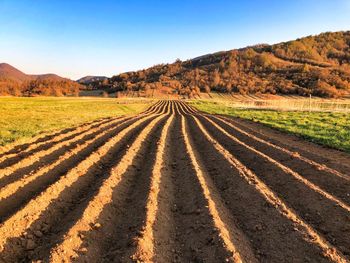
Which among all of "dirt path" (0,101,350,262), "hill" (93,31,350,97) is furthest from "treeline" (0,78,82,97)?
"dirt path" (0,101,350,262)

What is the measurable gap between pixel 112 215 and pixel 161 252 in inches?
79.0

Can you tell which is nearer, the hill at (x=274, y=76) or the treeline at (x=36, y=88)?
the hill at (x=274, y=76)

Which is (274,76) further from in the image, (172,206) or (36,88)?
(172,206)

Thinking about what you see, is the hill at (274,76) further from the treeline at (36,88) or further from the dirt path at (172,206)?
the dirt path at (172,206)

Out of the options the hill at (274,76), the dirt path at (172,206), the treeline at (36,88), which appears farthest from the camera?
the treeline at (36,88)

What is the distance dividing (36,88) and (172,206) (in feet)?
414

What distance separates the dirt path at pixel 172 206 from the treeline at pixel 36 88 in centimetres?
10214

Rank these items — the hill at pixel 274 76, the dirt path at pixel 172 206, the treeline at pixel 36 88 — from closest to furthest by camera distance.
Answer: the dirt path at pixel 172 206 < the hill at pixel 274 76 < the treeline at pixel 36 88

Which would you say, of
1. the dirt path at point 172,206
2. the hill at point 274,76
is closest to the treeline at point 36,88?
the hill at point 274,76

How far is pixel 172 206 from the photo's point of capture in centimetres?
843

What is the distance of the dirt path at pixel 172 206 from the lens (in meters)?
6.09

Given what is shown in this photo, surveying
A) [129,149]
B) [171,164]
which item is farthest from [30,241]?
[129,149]

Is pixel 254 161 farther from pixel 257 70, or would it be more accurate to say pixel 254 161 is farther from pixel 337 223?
pixel 257 70

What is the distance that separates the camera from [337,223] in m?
7.33
